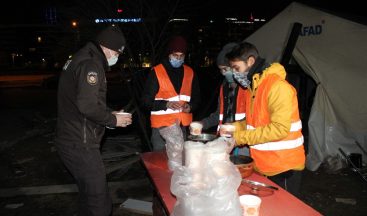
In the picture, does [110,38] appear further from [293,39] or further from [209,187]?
[293,39]

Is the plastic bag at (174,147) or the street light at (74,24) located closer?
the plastic bag at (174,147)

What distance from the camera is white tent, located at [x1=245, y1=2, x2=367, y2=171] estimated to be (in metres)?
6.33

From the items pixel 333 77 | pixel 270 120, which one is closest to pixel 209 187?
pixel 270 120

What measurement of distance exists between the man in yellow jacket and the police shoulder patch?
118cm

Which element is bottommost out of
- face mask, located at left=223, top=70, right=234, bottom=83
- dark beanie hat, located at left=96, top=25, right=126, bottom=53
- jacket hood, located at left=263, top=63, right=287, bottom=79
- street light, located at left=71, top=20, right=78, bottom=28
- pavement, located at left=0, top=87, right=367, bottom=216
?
pavement, located at left=0, top=87, right=367, bottom=216

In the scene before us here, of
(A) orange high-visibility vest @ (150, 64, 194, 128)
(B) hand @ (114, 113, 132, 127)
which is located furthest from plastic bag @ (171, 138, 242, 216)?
(A) orange high-visibility vest @ (150, 64, 194, 128)

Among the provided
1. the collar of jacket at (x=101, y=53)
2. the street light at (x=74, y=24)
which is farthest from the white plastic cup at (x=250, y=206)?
the street light at (x=74, y=24)

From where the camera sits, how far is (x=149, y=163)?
3.39 meters

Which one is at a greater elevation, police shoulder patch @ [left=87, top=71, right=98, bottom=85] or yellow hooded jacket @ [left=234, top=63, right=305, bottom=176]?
police shoulder patch @ [left=87, top=71, right=98, bottom=85]

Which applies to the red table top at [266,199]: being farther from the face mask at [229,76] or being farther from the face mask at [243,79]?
the face mask at [229,76]

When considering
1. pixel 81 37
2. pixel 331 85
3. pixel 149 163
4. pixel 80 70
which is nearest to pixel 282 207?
pixel 149 163

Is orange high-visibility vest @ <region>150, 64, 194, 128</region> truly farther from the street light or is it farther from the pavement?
the street light

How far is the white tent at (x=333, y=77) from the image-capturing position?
6.33m

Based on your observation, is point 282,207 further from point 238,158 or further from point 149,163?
point 149,163
